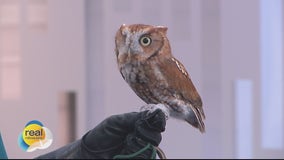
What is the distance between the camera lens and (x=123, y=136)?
0.55 m

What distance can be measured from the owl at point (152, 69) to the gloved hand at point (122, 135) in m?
0.09

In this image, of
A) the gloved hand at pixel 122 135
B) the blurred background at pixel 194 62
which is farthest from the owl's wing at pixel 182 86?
the blurred background at pixel 194 62

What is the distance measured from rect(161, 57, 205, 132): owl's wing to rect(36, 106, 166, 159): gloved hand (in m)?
0.11

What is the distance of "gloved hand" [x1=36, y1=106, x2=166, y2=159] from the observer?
0.54 m

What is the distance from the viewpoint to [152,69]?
2.14 ft

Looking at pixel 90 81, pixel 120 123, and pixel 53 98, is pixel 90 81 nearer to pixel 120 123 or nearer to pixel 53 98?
pixel 53 98

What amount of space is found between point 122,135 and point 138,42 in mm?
166

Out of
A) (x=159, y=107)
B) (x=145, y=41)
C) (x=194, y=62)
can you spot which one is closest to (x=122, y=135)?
(x=159, y=107)

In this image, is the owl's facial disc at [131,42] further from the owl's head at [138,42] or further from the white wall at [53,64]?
the white wall at [53,64]

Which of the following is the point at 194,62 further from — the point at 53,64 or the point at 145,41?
the point at 145,41

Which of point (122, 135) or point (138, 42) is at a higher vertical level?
point (138, 42)

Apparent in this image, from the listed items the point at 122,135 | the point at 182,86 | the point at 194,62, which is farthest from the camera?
the point at 194,62

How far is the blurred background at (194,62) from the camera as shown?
151 centimetres

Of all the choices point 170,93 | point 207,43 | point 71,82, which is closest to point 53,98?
point 71,82
